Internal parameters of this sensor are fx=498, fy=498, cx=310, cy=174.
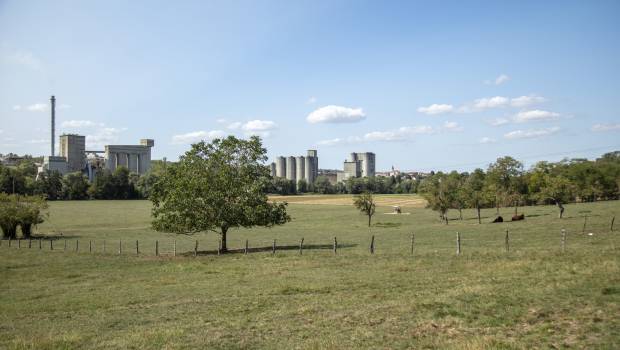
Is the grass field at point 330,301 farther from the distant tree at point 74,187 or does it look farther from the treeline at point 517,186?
the distant tree at point 74,187

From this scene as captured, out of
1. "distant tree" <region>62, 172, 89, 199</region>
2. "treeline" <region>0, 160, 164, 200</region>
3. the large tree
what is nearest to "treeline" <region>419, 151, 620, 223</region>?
the large tree

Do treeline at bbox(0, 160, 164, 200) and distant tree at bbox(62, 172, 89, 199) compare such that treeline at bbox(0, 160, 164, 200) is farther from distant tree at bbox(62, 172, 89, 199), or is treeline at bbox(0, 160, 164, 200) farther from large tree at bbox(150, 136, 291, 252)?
large tree at bbox(150, 136, 291, 252)

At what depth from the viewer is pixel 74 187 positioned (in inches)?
7224

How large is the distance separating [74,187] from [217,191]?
159 meters

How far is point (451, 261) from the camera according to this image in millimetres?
28875

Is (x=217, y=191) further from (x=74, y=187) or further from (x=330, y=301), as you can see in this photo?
(x=74, y=187)

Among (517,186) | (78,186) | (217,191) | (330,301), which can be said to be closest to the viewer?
(330,301)

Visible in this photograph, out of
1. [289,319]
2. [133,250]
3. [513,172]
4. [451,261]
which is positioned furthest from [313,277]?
[513,172]

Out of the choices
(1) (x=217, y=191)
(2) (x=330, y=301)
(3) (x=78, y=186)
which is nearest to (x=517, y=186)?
(1) (x=217, y=191)

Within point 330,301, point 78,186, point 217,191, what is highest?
point 78,186

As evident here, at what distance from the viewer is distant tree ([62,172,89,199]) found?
183625 millimetres

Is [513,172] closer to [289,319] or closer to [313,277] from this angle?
[313,277]

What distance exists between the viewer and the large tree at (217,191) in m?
44.8

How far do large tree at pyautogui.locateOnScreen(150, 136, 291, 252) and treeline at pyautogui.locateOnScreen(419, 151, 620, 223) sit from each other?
3955cm
